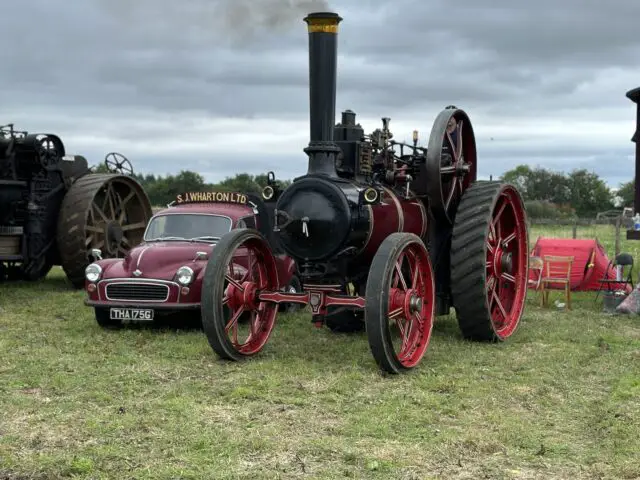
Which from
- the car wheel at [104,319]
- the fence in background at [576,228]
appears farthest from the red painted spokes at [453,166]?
the fence in background at [576,228]

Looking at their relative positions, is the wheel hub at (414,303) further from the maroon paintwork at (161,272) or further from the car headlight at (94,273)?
the car headlight at (94,273)

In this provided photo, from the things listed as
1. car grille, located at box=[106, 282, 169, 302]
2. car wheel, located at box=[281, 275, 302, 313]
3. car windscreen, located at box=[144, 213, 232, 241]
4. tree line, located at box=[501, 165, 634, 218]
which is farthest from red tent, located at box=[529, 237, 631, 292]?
tree line, located at box=[501, 165, 634, 218]

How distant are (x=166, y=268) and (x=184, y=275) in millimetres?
325

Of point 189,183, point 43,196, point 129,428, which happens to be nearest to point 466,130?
point 129,428

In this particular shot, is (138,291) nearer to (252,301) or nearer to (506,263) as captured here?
(252,301)

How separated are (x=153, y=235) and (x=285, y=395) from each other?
4007 mm

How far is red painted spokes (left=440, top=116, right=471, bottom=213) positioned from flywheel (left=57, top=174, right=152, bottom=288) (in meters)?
6.08

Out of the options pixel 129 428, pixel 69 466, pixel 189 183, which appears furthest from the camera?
pixel 189 183

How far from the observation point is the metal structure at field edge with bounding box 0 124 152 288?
465 inches

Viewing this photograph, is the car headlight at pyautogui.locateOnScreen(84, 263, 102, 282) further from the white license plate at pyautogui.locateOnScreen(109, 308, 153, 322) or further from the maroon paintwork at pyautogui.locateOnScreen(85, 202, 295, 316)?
the white license plate at pyautogui.locateOnScreen(109, 308, 153, 322)

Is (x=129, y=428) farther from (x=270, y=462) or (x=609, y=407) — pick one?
(x=609, y=407)

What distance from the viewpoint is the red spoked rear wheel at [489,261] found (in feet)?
23.7

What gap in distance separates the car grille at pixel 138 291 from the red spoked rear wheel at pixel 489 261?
9.13 feet

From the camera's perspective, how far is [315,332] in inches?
322
